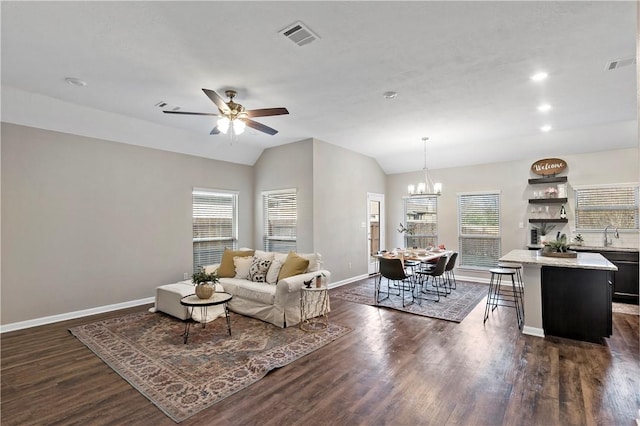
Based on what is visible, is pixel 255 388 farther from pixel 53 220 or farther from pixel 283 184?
pixel 283 184

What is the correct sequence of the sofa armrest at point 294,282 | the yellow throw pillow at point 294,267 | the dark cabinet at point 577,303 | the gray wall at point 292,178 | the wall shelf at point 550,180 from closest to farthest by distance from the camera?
the dark cabinet at point 577,303 < the sofa armrest at point 294,282 < the yellow throw pillow at point 294,267 < the gray wall at point 292,178 < the wall shelf at point 550,180

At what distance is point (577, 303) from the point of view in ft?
12.3

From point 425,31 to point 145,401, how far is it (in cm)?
397

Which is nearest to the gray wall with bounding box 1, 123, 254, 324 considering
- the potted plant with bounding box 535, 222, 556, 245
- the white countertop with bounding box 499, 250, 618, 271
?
the white countertop with bounding box 499, 250, 618, 271

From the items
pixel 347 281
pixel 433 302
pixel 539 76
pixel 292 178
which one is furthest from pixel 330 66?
pixel 347 281

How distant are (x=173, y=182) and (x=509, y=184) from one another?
716 cm

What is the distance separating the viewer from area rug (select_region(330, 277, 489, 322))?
4849 millimetres

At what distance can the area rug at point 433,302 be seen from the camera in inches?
191

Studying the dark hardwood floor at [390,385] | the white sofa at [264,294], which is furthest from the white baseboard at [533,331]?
the white sofa at [264,294]

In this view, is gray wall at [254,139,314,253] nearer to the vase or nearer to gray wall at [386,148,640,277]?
the vase

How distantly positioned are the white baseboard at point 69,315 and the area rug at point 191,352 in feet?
1.94

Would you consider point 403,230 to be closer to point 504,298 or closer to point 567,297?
point 504,298

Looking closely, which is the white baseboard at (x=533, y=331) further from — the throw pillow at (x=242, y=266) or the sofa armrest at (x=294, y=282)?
the throw pillow at (x=242, y=266)

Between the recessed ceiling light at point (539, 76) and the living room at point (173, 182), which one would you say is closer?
the recessed ceiling light at point (539, 76)
